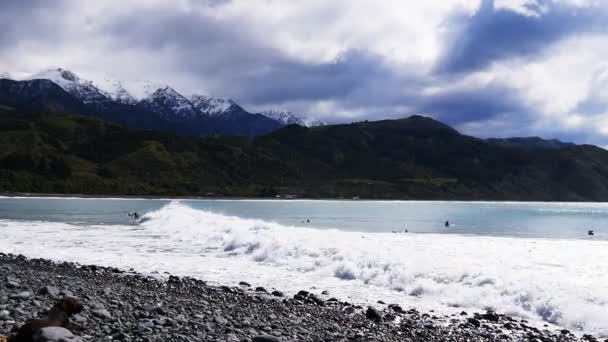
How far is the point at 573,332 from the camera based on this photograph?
13656 mm

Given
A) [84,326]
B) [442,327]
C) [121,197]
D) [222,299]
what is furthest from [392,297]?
[121,197]

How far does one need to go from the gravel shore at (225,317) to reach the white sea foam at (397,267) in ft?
5.65

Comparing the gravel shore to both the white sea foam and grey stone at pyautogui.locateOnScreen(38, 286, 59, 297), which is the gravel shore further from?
the white sea foam

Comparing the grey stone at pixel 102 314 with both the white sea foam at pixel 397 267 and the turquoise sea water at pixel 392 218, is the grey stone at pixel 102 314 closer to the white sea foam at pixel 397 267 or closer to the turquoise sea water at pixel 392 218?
the white sea foam at pixel 397 267

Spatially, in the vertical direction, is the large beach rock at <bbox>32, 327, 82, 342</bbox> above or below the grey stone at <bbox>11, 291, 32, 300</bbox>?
above

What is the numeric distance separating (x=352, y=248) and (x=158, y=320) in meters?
17.7

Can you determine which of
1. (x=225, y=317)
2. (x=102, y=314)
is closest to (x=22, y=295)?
(x=102, y=314)

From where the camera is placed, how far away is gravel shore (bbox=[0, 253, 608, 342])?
36.0ft

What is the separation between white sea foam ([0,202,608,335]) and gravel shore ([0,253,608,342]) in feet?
5.65

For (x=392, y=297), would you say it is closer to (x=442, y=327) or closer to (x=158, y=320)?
(x=442, y=327)

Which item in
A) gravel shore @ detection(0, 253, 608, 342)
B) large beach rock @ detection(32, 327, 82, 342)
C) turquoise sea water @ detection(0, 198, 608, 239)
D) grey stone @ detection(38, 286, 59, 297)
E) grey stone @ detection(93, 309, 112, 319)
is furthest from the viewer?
turquoise sea water @ detection(0, 198, 608, 239)

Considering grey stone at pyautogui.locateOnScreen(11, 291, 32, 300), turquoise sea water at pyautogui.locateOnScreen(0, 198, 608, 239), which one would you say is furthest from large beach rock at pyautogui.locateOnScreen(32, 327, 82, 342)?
turquoise sea water at pyautogui.locateOnScreen(0, 198, 608, 239)

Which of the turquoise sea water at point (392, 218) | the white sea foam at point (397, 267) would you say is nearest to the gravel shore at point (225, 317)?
the white sea foam at point (397, 267)

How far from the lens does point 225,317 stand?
13055 mm
